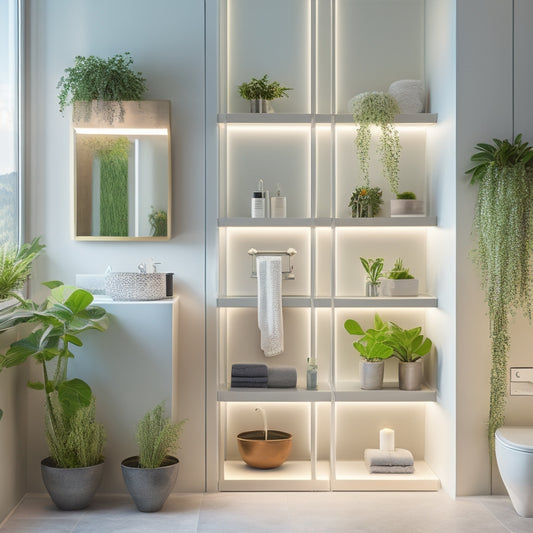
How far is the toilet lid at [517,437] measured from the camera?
327 centimetres

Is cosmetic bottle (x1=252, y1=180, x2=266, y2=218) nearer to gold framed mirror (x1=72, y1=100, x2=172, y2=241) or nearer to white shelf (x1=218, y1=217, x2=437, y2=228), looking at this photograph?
white shelf (x1=218, y1=217, x2=437, y2=228)

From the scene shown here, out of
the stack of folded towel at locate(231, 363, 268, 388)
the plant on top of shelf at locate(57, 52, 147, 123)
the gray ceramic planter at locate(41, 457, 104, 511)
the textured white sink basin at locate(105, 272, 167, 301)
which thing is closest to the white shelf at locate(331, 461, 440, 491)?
the stack of folded towel at locate(231, 363, 268, 388)

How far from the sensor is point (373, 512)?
3496 mm

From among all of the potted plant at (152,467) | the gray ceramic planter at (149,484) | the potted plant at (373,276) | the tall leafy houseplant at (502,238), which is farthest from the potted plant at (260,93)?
the gray ceramic planter at (149,484)

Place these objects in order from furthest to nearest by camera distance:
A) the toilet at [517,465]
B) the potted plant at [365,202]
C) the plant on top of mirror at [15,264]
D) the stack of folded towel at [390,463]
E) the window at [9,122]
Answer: the potted plant at [365,202]
the stack of folded towel at [390,463]
the window at [9,122]
the plant on top of mirror at [15,264]
the toilet at [517,465]

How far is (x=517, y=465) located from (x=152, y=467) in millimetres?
1681

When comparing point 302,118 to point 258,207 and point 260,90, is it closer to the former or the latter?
point 260,90

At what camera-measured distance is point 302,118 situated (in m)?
3.90

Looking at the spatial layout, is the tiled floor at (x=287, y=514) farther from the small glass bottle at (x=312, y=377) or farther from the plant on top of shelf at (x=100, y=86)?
the plant on top of shelf at (x=100, y=86)

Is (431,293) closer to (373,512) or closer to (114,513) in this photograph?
(373,512)

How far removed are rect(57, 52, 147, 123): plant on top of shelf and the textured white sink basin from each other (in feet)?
2.75

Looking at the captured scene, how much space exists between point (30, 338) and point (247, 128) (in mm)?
1652

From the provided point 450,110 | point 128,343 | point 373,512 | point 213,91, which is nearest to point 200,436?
point 128,343

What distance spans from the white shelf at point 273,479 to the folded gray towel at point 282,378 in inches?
18.6
